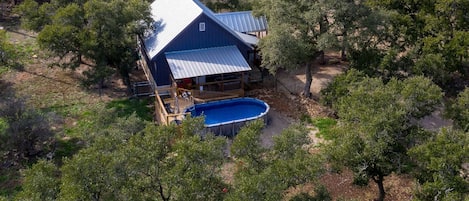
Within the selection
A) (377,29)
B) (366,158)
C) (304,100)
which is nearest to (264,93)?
(304,100)

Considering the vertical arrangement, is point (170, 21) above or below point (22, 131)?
above

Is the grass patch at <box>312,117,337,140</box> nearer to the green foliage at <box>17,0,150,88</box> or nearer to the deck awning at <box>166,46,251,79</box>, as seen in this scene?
the deck awning at <box>166,46,251,79</box>

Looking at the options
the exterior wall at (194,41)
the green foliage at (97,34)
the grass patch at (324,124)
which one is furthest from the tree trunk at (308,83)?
the green foliage at (97,34)

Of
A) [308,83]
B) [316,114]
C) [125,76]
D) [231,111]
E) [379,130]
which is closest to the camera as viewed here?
[379,130]

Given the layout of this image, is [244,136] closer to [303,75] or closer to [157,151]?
[157,151]

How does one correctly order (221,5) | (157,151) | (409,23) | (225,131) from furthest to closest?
(221,5)
(409,23)
(225,131)
(157,151)

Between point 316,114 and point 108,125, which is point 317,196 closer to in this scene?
point 108,125

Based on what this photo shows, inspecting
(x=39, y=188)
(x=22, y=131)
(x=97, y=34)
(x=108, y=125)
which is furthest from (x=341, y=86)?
(x=22, y=131)
